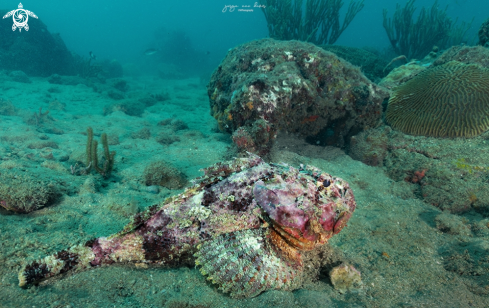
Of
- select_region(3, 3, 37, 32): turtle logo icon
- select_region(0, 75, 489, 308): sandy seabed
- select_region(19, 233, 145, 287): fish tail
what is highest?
select_region(3, 3, 37, 32): turtle logo icon

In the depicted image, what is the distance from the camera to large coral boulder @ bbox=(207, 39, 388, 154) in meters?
5.36

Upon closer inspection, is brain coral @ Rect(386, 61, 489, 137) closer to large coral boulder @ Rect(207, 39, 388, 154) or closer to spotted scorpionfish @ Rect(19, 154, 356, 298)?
large coral boulder @ Rect(207, 39, 388, 154)

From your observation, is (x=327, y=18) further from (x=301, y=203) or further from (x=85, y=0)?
(x=85, y=0)

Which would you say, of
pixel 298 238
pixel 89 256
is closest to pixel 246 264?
pixel 298 238

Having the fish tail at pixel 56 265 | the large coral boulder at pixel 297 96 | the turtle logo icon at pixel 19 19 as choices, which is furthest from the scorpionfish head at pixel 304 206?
the turtle logo icon at pixel 19 19

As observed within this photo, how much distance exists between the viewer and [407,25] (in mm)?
14836

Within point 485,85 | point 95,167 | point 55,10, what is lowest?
point 95,167

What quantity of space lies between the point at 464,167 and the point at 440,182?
0.61 metres

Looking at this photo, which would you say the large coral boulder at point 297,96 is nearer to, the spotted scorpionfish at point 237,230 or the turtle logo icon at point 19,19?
the spotted scorpionfish at point 237,230

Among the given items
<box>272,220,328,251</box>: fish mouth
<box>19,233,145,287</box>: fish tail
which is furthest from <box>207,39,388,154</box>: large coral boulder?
<box>19,233,145,287</box>: fish tail

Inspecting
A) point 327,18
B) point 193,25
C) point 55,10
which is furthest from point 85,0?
point 327,18

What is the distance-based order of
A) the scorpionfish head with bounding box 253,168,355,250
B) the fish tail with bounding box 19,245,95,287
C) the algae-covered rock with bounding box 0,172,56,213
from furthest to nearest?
the algae-covered rock with bounding box 0,172,56,213, the scorpionfish head with bounding box 253,168,355,250, the fish tail with bounding box 19,245,95,287

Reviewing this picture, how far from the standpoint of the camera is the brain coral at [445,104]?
5.14 m

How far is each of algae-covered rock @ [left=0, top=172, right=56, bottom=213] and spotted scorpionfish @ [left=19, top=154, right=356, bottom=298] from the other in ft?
4.63
